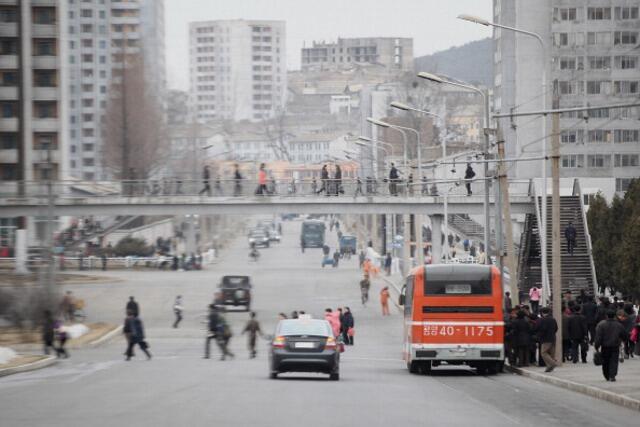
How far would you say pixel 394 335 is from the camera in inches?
2295

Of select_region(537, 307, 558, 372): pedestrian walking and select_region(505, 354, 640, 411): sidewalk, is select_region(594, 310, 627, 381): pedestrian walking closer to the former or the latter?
select_region(505, 354, 640, 411): sidewalk

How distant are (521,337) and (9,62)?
7108 centimetres

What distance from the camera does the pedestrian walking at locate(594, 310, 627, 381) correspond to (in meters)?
25.7

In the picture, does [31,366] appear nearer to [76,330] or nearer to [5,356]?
[5,356]

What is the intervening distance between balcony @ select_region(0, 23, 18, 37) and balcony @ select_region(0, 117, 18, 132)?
5849 mm

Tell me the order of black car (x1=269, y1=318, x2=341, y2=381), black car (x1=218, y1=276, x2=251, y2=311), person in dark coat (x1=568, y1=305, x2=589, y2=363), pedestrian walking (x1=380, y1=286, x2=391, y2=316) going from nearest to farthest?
black car (x1=269, y1=318, x2=341, y2=381) < person in dark coat (x1=568, y1=305, x2=589, y2=363) < pedestrian walking (x1=380, y1=286, x2=391, y2=316) < black car (x1=218, y1=276, x2=251, y2=311)

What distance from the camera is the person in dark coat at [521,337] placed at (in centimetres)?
3274

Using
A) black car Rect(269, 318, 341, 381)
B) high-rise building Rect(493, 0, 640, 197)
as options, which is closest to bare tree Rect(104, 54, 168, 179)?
high-rise building Rect(493, 0, 640, 197)

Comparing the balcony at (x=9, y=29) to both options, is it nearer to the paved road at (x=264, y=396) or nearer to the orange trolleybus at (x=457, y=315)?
the paved road at (x=264, y=396)

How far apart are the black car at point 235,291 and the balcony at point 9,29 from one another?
34813 millimetres

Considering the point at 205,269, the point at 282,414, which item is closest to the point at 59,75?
the point at 205,269

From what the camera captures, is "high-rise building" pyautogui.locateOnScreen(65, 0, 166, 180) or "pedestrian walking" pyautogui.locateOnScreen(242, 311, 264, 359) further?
"high-rise building" pyautogui.locateOnScreen(65, 0, 166, 180)

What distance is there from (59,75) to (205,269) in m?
17.9

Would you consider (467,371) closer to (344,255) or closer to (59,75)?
(59,75)
